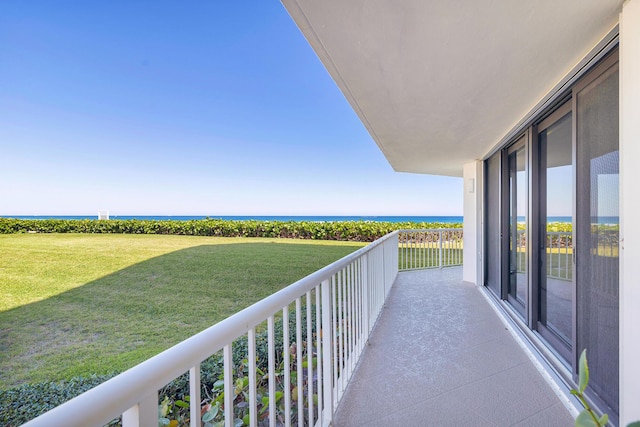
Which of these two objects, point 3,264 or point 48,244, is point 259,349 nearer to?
point 3,264

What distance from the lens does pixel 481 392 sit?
2.02m

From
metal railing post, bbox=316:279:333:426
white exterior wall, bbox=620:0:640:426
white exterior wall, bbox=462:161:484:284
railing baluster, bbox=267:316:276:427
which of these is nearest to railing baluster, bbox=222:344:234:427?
railing baluster, bbox=267:316:276:427

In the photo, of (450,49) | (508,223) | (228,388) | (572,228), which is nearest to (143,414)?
(228,388)

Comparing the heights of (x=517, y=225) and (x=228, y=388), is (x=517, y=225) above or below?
above

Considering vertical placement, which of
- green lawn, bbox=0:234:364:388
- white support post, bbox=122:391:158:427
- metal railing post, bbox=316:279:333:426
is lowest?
green lawn, bbox=0:234:364:388

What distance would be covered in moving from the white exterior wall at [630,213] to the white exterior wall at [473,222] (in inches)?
148

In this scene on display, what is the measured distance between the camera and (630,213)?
1.28 metres

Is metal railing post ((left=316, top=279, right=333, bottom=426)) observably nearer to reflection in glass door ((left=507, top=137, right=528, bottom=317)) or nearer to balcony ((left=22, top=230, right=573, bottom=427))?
balcony ((left=22, top=230, right=573, bottom=427))

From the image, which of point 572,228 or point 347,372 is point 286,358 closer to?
point 347,372

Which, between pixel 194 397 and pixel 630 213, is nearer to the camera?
pixel 194 397

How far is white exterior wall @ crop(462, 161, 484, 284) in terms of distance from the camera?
195 inches

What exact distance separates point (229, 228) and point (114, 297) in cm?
884

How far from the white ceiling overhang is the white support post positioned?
154 centimetres

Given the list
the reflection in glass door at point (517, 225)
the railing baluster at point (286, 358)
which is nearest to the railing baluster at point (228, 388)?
the railing baluster at point (286, 358)
